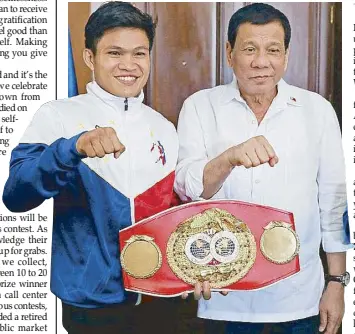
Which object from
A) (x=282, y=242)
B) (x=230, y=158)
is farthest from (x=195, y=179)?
(x=282, y=242)

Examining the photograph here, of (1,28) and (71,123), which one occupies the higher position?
(1,28)

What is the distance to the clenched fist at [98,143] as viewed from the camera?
1.03m

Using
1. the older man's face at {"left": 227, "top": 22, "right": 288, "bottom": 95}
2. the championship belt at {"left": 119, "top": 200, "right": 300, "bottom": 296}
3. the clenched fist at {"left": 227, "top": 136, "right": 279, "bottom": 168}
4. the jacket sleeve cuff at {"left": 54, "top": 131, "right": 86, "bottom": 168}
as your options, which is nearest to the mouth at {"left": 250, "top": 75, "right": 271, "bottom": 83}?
the older man's face at {"left": 227, "top": 22, "right": 288, "bottom": 95}

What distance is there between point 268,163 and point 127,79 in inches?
10.6

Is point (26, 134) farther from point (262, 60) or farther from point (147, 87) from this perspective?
point (262, 60)

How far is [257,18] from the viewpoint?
1.14 meters

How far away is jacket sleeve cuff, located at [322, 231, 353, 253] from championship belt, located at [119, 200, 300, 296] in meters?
0.07

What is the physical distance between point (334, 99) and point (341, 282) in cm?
31

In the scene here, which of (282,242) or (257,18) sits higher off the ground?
(257,18)

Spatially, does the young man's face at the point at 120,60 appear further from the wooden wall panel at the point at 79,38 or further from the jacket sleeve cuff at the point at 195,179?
the jacket sleeve cuff at the point at 195,179

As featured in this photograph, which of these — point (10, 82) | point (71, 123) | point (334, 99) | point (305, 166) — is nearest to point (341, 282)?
point (305, 166)

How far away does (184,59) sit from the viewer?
116 centimetres

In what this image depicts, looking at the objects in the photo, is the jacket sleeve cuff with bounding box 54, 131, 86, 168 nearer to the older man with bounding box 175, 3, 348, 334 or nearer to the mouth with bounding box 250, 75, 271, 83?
the older man with bounding box 175, 3, 348, 334

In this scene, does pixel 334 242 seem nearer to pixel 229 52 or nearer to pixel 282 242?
pixel 282 242
